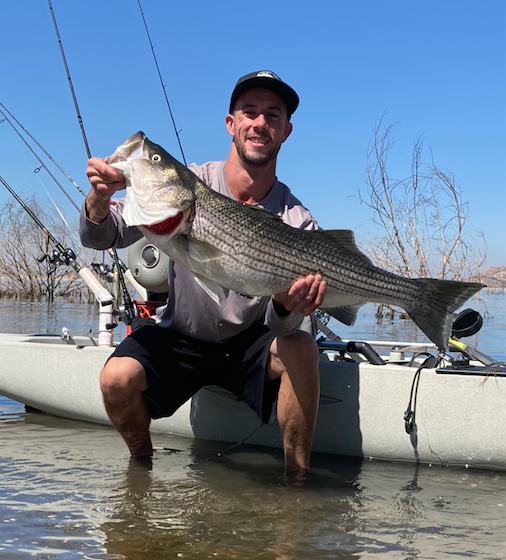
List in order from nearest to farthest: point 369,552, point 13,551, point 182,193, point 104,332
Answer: point 13,551 < point 369,552 < point 182,193 < point 104,332

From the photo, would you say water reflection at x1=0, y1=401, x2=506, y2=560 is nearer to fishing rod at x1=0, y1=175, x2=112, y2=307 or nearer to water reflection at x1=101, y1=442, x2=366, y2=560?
water reflection at x1=101, y1=442, x2=366, y2=560

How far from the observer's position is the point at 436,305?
3.87 m

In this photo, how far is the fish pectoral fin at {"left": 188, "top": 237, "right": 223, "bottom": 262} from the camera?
11.1 feet

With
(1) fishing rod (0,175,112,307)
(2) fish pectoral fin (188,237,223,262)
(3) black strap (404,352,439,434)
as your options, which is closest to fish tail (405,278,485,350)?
(3) black strap (404,352,439,434)

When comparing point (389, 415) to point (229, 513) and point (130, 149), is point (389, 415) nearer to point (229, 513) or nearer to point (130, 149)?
point (229, 513)

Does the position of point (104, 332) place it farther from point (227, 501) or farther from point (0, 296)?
point (0, 296)

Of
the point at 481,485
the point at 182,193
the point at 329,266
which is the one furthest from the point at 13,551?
the point at 481,485

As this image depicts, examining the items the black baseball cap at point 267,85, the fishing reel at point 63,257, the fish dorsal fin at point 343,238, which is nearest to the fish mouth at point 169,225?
the fish dorsal fin at point 343,238

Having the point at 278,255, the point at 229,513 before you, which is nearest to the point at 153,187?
the point at 278,255

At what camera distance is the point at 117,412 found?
4.21m

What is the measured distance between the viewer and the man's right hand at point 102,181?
3.52 meters

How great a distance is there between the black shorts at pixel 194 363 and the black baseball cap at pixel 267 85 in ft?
5.04

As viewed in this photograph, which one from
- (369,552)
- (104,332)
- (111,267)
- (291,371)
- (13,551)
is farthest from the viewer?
(111,267)

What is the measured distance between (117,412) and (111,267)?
280 cm
